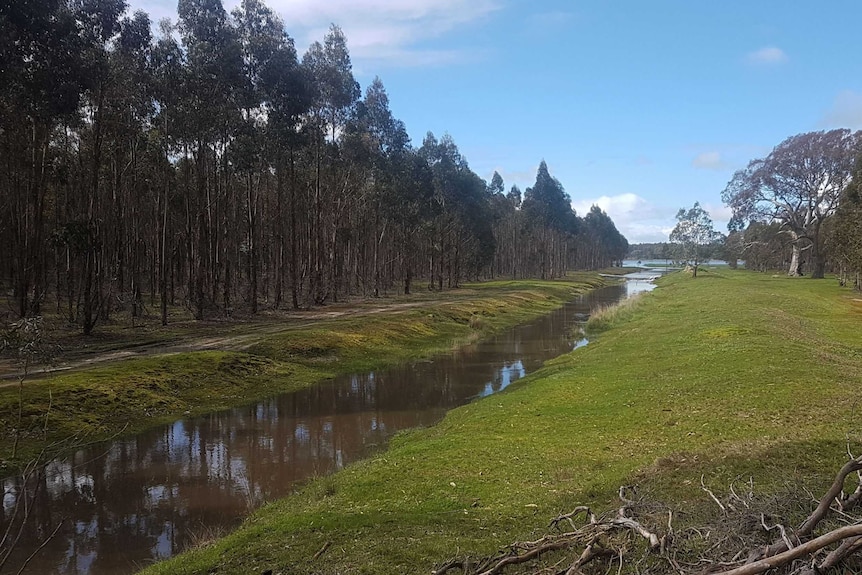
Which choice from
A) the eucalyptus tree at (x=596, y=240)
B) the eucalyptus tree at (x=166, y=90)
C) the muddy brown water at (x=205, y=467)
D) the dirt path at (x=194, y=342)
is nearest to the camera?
the muddy brown water at (x=205, y=467)

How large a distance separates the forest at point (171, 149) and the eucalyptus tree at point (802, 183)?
42.8m

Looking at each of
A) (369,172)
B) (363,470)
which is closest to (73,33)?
(363,470)

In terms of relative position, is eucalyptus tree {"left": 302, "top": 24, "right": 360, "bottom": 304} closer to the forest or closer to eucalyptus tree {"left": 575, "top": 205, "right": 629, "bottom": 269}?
the forest

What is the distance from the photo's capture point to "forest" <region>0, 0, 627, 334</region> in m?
22.8

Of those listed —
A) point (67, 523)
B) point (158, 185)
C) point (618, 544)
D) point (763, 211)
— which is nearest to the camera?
point (618, 544)

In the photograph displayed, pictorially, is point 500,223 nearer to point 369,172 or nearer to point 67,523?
point 369,172

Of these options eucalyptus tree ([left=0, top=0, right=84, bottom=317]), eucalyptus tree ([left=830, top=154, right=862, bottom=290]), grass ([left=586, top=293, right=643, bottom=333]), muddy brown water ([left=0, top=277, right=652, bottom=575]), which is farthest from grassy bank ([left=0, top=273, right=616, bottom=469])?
eucalyptus tree ([left=830, top=154, right=862, bottom=290])

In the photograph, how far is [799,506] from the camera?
473cm

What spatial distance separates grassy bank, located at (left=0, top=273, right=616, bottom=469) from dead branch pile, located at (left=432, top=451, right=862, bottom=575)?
15.9ft

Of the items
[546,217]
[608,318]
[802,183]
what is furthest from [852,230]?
[546,217]

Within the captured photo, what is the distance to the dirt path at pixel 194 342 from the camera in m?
18.7

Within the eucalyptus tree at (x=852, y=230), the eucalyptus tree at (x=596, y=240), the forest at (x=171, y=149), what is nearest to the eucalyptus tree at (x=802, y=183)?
the eucalyptus tree at (x=852, y=230)

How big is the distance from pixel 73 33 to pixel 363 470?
20.2 m

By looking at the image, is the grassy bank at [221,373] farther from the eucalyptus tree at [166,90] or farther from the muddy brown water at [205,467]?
the eucalyptus tree at [166,90]
